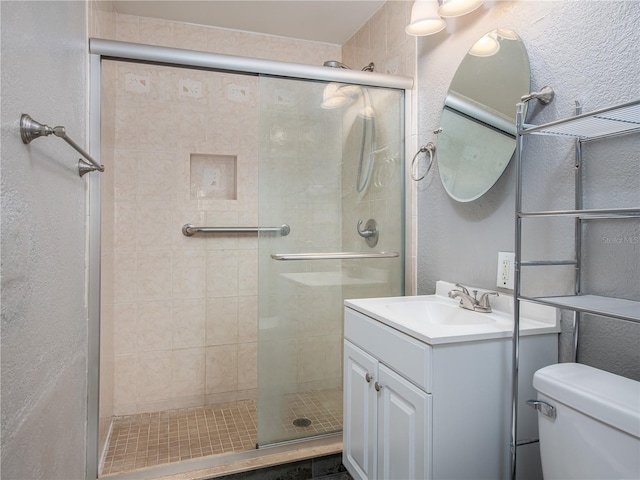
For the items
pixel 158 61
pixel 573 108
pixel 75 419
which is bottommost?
pixel 75 419

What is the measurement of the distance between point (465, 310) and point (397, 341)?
384mm

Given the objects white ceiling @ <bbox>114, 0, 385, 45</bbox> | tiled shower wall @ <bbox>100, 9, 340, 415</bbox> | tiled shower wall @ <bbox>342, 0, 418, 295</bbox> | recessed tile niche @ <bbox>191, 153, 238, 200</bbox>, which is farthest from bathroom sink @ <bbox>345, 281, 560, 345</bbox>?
white ceiling @ <bbox>114, 0, 385, 45</bbox>

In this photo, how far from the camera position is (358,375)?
156cm

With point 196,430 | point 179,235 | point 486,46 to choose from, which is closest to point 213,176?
point 179,235

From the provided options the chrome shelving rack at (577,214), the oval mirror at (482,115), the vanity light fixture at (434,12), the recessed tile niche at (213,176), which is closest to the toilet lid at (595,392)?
the chrome shelving rack at (577,214)

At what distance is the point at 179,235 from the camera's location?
2545mm

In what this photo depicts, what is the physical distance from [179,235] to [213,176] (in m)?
0.45

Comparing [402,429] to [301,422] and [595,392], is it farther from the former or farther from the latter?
[301,422]

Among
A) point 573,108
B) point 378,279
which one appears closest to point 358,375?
point 378,279

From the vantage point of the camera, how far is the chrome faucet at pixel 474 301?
1472 millimetres

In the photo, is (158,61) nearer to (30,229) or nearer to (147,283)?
(30,229)

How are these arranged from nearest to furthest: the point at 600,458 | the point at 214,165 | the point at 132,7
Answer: the point at 600,458 < the point at 132,7 < the point at 214,165

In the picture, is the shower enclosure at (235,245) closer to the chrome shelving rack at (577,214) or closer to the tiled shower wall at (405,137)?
the tiled shower wall at (405,137)

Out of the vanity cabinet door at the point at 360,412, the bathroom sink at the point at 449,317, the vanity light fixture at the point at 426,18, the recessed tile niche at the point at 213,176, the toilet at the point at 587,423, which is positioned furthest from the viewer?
the recessed tile niche at the point at 213,176
